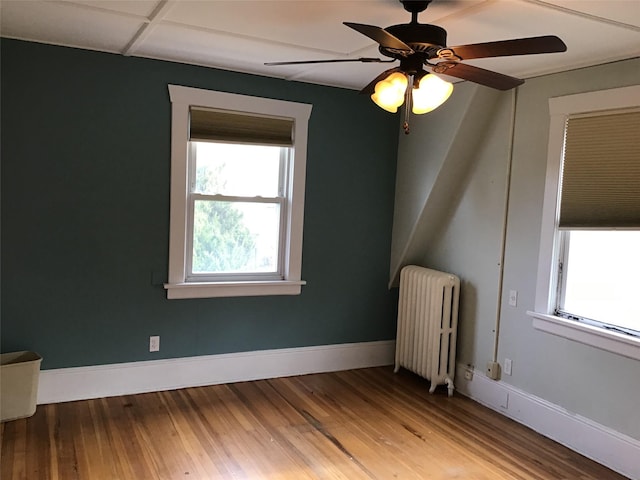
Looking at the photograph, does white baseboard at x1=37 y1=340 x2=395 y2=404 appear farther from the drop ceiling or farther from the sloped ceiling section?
the drop ceiling

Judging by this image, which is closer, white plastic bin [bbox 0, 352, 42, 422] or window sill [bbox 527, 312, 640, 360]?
window sill [bbox 527, 312, 640, 360]

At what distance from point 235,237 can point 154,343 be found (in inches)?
37.2

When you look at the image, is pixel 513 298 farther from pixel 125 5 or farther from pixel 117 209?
pixel 125 5

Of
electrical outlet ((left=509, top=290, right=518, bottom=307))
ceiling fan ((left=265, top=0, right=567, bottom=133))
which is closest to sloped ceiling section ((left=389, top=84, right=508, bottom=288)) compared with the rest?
electrical outlet ((left=509, top=290, right=518, bottom=307))

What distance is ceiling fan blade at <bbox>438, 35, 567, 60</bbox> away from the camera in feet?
6.20

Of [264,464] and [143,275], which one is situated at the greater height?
[143,275]

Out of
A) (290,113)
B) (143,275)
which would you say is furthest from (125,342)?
(290,113)

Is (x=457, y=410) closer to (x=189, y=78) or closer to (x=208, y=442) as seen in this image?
(x=208, y=442)

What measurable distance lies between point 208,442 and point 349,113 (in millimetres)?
2619

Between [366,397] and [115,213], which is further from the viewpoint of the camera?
[366,397]

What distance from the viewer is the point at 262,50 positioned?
10.8ft

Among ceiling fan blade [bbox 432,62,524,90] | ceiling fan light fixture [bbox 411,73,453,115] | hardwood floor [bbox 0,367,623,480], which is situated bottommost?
hardwood floor [bbox 0,367,623,480]

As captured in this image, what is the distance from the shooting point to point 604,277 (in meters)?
3.25

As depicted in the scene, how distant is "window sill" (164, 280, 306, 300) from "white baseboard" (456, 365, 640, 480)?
143 cm
